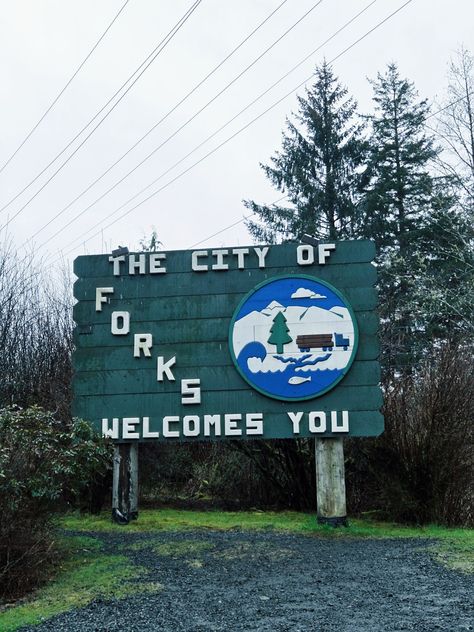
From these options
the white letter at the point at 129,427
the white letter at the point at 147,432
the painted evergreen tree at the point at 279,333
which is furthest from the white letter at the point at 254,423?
the white letter at the point at 129,427

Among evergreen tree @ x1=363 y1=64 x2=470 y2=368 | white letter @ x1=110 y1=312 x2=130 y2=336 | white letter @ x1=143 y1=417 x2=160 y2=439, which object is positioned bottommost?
white letter @ x1=143 y1=417 x2=160 y2=439

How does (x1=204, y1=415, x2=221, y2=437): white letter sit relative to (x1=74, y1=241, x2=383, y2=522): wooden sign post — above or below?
below

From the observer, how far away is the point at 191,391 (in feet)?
29.6

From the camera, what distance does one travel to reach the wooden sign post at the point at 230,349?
872cm

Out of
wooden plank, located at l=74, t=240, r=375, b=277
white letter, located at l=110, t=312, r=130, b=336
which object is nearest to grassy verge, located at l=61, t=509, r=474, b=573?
white letter, located at l=110, t=312, r=130, b=336

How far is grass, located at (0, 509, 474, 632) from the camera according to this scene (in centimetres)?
553

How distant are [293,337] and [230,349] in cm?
86

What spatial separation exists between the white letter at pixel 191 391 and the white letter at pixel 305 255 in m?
2.10

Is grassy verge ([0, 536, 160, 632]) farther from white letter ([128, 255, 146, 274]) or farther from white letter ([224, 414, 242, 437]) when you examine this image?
white letter ([128, 255, 146, 274])

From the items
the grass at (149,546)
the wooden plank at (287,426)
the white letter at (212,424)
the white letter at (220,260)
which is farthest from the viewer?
the white letter at (220,260)

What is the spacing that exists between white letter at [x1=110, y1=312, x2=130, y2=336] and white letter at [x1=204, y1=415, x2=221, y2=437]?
1663 mm

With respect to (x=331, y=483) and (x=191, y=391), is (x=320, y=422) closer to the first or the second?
(x=331, y=483)

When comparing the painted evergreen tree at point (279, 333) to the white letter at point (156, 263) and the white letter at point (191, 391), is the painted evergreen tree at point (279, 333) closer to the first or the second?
the white letter at point (191, 391)

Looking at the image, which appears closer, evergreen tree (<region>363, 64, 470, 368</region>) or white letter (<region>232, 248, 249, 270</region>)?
white letter (<region>232, 248, 249, 270</region>)
